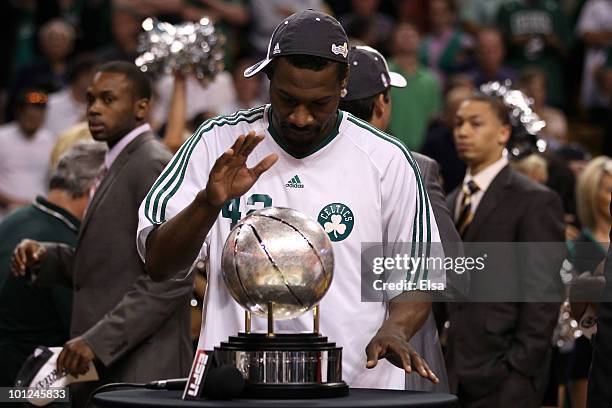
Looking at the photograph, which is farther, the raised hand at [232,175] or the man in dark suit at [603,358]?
the man in dark suit at [603,358]

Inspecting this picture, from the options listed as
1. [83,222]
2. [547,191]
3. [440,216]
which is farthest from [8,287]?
[547,191]

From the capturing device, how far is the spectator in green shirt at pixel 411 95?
498 inches

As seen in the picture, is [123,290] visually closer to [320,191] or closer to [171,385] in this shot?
[320,191]

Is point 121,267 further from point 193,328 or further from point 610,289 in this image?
point 610,289

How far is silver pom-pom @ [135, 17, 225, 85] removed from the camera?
8.42m

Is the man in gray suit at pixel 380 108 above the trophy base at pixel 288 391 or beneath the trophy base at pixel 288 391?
above

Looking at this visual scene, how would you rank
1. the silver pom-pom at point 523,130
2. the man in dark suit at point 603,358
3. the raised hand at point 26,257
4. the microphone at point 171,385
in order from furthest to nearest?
the silver pom-pom at point 523,130, the raised hand at point 26,257, the man in dark suit at point 603,358, the microphone at point 171,385

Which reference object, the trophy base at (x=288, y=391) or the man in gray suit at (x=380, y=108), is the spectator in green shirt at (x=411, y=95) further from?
the trophy base at (x=288, y=391)

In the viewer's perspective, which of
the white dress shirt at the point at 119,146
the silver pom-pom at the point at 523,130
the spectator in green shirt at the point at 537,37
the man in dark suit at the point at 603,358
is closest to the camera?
the man in dark suit at the point at 603,358

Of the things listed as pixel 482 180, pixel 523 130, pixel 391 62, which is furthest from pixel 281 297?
pixel 391 62

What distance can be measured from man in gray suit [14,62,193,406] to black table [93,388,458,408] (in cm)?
232

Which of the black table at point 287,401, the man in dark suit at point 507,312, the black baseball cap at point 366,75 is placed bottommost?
the black table at point 287,401

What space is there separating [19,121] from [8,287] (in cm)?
528

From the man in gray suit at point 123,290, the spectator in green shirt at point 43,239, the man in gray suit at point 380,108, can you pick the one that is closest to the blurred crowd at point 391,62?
the spectator in green shirt at point 43,239
